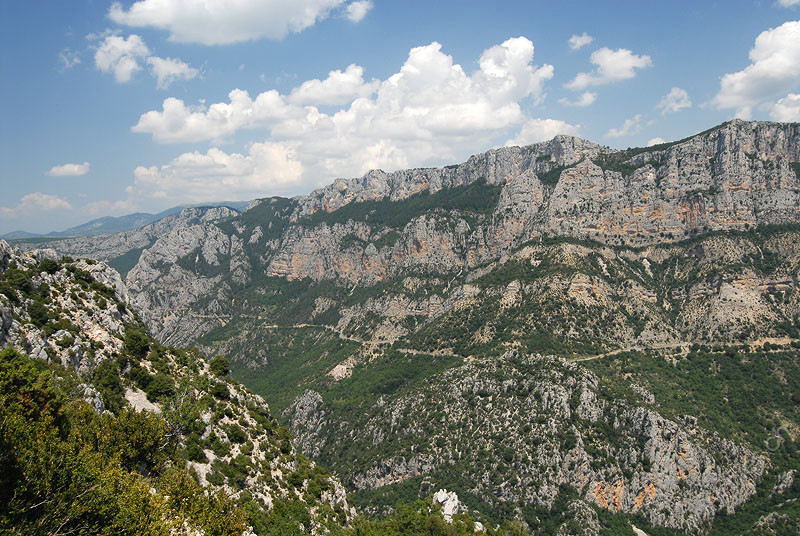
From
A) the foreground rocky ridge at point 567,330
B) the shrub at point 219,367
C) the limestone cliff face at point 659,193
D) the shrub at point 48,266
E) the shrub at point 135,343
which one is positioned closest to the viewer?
the shrub at point 135,343

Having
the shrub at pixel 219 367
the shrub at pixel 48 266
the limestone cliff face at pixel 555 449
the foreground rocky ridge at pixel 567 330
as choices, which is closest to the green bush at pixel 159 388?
the shrub at pixel 219 367

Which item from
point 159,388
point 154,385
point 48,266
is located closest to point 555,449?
point 159,388

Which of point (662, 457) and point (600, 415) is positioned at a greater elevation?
point (600, 415)

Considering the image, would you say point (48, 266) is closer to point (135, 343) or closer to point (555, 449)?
point (135, 343)

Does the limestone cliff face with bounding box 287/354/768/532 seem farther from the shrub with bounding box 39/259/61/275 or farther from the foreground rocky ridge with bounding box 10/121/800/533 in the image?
the shrub with bounding box 39/259/61/275

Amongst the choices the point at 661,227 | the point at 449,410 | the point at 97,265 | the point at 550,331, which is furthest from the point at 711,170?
the point at 97,265

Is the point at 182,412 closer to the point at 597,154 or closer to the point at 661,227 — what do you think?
the point at 661,227

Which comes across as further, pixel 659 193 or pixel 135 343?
pixel 659 193

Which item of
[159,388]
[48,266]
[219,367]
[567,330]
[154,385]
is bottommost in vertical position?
[567,330]

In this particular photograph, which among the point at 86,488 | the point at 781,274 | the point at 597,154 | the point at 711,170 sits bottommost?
the point at 781,274

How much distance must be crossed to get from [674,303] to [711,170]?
186ft

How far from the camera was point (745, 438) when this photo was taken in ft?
281

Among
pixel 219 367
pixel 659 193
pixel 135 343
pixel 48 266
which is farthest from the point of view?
pixel 659 193

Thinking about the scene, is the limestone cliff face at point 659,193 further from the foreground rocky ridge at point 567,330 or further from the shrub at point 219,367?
the shrub at point 219,367
